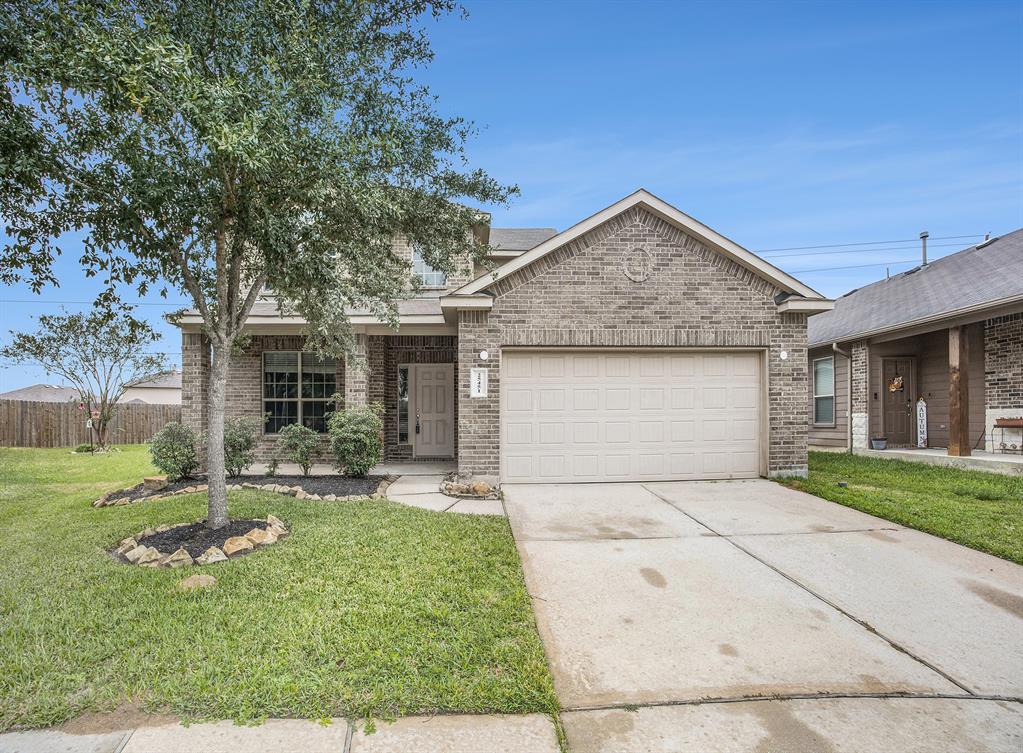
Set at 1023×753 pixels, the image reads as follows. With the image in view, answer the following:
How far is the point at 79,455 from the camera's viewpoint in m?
15.4

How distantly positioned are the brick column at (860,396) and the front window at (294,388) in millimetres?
12942

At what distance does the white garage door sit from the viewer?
28.0ft

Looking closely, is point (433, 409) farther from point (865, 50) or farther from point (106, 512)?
point (865, 50)

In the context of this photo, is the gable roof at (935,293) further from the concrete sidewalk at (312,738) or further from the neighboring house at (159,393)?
the neighboring house at (159,393)

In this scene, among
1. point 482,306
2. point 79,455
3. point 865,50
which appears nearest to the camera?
point 482,306

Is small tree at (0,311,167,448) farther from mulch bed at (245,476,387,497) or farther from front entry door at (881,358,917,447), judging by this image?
front entry door at (881,358,917,447)

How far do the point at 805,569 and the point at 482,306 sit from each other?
5.69 metres

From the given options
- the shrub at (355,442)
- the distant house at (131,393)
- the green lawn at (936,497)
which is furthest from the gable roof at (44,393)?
the green lawn at (936,497)

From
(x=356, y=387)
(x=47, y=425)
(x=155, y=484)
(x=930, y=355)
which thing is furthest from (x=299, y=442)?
(x=47, y=425)

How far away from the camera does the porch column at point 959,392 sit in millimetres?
9859

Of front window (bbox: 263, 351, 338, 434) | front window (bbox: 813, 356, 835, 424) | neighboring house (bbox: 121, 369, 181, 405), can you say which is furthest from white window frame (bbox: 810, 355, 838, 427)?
neighboring house (bbox: 121, 369, 181, 405)

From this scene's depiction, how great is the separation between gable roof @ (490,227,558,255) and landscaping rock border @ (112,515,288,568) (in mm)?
11011

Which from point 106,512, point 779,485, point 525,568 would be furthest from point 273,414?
point 779,485

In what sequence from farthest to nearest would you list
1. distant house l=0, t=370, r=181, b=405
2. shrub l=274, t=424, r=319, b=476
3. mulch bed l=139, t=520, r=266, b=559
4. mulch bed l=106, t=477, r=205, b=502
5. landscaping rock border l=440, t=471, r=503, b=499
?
distant house l=0, t=370, r=181, b=405, shrub l=274, t=424, r=319, b=476, mulch bed l=106, t=477, r=205, b=502, landscaping rock border l=440, t=471, r=503, b=499, mulch bed l=139, t=520, r=266, b=559
